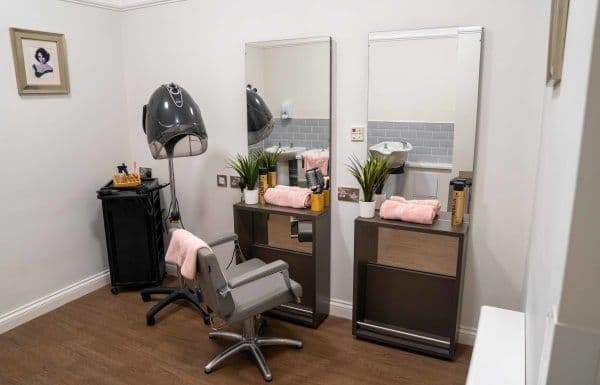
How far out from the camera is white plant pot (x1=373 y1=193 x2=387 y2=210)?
258cm

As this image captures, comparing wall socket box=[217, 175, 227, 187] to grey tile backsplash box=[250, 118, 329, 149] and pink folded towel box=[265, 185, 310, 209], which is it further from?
pink folded towel box=[265, 185, 310, 209]

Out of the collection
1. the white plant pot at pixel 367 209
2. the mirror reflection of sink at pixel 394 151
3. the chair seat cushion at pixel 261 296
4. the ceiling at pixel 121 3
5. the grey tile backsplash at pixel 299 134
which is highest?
the ceiling at pixel 121 3

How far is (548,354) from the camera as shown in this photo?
828 millimetres

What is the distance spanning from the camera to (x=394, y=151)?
2.59 m

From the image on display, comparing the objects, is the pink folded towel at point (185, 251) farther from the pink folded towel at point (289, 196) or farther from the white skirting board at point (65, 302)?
the white skirting board at point (65, 302)

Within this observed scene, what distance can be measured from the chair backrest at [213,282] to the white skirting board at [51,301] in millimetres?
1654

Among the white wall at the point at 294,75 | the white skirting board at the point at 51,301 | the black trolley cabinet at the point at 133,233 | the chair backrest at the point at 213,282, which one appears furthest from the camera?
the black trolley cabinet at the point at 133,233

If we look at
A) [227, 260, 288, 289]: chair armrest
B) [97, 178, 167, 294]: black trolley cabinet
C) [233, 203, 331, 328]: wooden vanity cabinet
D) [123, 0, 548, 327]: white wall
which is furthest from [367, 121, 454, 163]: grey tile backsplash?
[97, 178, 167, 294]: black trolley cabinet

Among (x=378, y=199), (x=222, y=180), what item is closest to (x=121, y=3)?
(x=222, y=180)

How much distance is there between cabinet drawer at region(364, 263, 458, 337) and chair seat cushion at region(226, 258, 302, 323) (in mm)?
656

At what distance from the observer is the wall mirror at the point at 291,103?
8.94 ft

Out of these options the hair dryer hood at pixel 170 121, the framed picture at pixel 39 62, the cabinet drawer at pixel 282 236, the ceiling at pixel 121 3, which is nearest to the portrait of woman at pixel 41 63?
the framed picture at pixel 39 62

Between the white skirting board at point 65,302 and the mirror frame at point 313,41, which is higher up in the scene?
the mirror frame at point 313,41

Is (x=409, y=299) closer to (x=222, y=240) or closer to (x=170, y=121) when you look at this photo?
(x=222, y=240)
